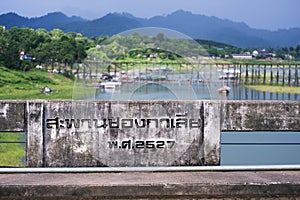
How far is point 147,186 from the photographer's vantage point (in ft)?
14.5

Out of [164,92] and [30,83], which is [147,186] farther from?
[30,83]

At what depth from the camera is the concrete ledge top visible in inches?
172

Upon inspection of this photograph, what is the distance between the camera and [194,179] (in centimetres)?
459

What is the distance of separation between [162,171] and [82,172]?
0.83 metres

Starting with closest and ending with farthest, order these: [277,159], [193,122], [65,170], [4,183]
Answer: [4,183] → [65,170] → [193,122] → [277,159]

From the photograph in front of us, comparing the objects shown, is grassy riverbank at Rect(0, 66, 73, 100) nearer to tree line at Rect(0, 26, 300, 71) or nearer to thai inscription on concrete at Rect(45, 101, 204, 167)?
tree line at Rect(0, 26, 300, 71)

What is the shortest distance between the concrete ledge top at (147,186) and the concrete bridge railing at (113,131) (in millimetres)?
434

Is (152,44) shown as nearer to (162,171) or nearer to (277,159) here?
(162,171)

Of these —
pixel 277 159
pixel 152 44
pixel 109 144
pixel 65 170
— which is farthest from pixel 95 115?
pixel 277 159

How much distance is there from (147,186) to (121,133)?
2.78ft

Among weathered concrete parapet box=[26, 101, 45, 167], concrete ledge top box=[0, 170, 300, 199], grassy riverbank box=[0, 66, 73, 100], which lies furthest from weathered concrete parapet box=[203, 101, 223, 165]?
grassy riverbank box=[0, 66, 73, 100]

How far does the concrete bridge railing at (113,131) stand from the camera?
200 inches

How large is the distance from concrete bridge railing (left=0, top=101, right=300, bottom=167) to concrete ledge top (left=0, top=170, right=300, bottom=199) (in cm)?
43

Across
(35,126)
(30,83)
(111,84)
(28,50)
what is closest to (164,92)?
(111,84)
